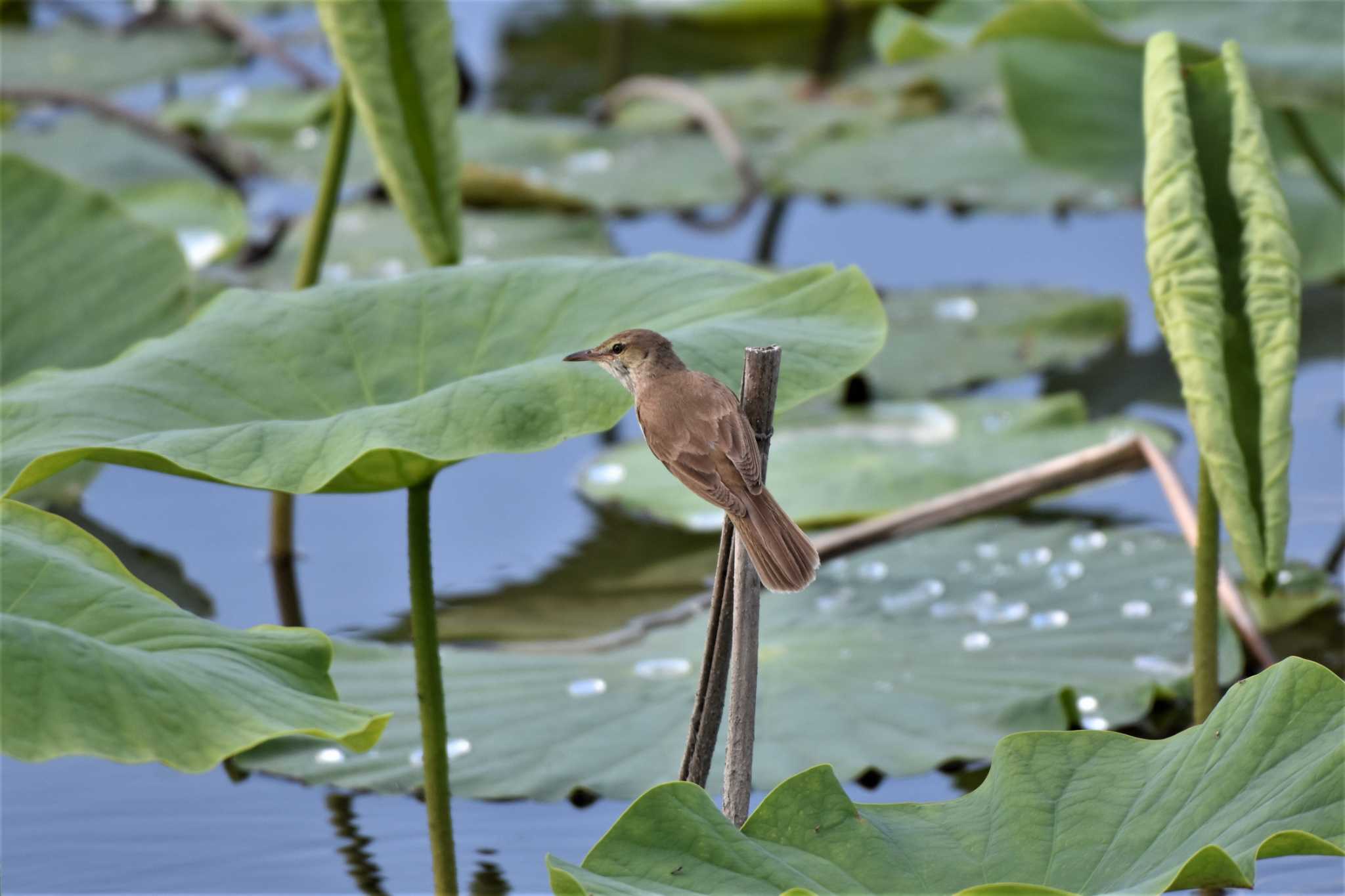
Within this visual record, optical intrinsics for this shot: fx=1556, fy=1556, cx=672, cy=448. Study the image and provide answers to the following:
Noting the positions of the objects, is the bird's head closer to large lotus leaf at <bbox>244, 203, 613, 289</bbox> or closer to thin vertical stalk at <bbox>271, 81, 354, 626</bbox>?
thin vertical stalk at <bbox>271, 81, 354, 626</bbox>

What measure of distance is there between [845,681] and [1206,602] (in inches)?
19.1

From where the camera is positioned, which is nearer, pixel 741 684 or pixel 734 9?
pixel 741 684

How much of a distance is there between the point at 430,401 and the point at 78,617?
1.08 feet

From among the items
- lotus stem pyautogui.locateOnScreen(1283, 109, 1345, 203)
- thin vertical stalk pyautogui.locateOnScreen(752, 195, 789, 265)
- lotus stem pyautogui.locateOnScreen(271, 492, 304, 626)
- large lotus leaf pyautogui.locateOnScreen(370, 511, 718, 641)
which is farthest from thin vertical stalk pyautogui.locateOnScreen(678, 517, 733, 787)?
thin vertical stalk pyautogui.locateOnScreen(752, 195, 789, 265)

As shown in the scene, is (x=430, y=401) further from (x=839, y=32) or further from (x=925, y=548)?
(x=839, y=32)

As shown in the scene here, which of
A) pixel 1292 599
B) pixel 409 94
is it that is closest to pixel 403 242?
pixel 409 94

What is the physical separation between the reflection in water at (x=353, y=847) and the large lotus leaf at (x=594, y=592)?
44 cm

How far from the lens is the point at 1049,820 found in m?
1.08

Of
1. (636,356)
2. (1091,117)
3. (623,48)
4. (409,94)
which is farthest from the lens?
A: (623,48)

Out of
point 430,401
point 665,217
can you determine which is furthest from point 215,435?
point 665,217

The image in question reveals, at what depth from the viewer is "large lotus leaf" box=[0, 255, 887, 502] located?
3.92ft

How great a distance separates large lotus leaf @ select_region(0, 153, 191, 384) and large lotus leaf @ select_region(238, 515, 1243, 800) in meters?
0.65

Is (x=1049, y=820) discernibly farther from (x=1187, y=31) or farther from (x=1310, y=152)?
(x=1187, y=31)

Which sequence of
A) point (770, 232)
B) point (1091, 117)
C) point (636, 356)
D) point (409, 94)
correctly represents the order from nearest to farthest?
point (636, 356) → point (409, 94) → point (1091, 117) → point (770, 232)
